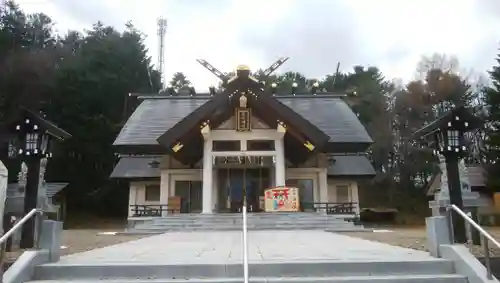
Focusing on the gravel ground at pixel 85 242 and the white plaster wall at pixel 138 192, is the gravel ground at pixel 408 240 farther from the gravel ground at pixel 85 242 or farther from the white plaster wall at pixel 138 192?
the white plaster wall at pixel 138 192

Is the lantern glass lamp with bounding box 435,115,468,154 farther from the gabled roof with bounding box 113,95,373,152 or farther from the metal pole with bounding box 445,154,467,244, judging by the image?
the gabled roof with bounding box 113,95,373,152

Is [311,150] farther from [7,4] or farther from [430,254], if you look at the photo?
[7,4]

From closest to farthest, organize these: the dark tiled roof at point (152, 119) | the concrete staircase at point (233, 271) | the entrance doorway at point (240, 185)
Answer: the concrete staircase at point (233, 271) < the entrance doorway at point (240, 185) < the dark tiled roof at point (152, 119)

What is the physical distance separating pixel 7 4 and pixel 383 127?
30.6 meters

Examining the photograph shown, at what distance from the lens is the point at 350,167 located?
21.9 metres

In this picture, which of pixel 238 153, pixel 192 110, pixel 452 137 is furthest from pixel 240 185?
pixel 452 137

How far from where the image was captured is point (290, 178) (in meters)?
19.4

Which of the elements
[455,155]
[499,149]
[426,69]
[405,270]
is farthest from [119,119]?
[405,270]

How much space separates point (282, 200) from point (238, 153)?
2.87 m

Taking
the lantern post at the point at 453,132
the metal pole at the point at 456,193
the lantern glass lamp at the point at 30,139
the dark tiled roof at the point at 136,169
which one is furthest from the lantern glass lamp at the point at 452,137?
the dark tiled roof at the point at 136,169

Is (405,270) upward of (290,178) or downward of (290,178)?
downward

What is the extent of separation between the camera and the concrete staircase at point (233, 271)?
180 inches

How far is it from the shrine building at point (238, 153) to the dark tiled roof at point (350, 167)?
0.05m

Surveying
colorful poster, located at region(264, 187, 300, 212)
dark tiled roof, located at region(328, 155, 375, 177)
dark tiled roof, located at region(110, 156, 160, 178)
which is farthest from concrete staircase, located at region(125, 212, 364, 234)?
dark tiled roof, located at region(110, 156, 160, 178)
